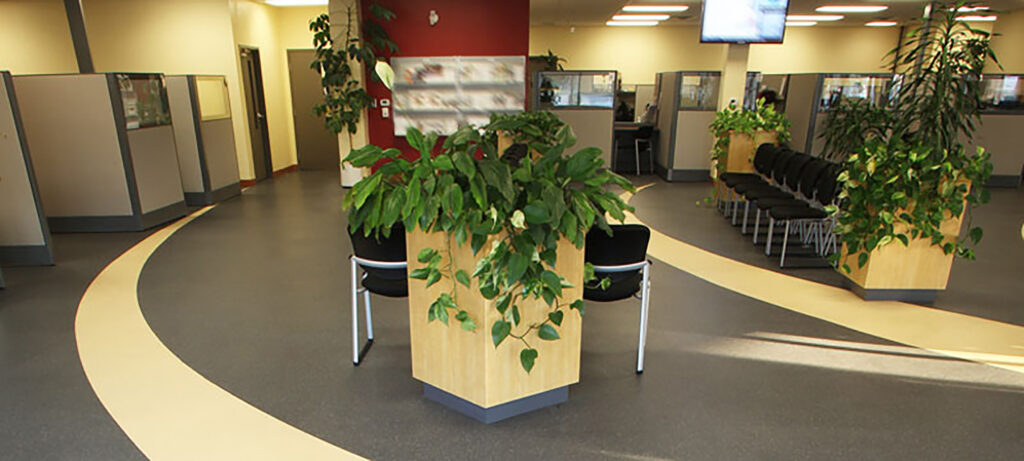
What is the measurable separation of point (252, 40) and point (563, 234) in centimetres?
804

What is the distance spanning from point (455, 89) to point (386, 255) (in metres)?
5.04

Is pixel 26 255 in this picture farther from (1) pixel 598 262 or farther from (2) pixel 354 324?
(1) pixel 598 262

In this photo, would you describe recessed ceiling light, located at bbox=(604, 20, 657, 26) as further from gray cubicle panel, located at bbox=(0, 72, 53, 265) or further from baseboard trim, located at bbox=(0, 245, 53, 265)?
baseboard trim, located at bbox=(0, 245, 53, 265)

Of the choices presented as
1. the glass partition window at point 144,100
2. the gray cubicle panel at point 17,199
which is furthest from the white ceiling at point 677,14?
the gray cubicle panel at point 17,199

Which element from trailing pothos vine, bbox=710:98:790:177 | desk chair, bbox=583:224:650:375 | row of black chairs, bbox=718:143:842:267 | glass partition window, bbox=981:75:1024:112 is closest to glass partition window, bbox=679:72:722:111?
trailing pothos vine, bbox=710:98:790:177

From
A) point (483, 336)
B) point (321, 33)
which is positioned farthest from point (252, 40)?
point (483, 336)

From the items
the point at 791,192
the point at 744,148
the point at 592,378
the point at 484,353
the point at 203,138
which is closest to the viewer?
the point at 484,353

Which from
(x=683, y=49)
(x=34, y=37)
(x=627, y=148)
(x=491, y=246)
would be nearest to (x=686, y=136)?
(x=627, y=148)

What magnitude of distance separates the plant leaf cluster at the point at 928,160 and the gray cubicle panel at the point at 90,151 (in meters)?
6.44

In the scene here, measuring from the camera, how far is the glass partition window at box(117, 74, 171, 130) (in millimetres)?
5656

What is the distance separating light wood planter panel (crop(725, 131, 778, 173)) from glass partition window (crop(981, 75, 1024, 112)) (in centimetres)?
460

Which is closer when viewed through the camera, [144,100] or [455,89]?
[144,100]

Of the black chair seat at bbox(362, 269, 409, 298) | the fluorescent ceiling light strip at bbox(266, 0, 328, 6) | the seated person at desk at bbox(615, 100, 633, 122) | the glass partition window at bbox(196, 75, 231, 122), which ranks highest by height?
the fluorescent ceiling light strip at bbox(266, 0, 328, 6)

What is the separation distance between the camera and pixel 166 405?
107 inches
